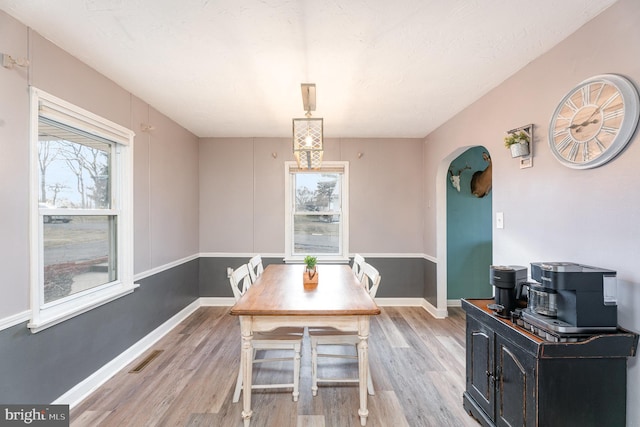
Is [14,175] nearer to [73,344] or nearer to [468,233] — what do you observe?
[73,344]

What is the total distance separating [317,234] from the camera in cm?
446

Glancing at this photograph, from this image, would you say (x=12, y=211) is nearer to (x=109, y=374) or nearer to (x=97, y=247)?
(x=97, y=247)

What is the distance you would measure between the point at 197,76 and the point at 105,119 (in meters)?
0.87

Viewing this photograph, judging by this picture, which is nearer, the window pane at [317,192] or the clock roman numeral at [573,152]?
the clock roman numeral at [573,152]

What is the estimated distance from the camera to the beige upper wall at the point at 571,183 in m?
1.46

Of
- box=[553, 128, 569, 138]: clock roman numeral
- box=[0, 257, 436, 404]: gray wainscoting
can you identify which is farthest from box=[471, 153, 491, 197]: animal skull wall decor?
box=[553, 128, 569, 138]: clock roman numeral

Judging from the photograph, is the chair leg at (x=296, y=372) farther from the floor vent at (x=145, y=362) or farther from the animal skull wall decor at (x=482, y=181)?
the animal skull wall decor at (x=482, y=181)

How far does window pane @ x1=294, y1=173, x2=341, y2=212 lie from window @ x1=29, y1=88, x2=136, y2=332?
2307mm

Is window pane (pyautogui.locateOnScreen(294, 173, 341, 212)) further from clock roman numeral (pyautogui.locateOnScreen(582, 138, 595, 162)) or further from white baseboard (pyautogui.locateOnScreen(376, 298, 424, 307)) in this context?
clock roman numeral (pyautogui.locateOnScreen(582, 138, 595, 162))

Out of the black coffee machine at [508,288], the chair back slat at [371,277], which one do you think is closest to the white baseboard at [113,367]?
the chair back slat at [371,277]

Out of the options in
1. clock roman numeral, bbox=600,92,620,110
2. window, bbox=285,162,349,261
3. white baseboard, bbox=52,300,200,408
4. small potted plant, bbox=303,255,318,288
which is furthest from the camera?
window, bbox=285,162,349,261

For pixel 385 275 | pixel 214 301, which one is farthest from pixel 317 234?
pixel 214 301

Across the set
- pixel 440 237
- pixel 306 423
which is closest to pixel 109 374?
pixel 306 423

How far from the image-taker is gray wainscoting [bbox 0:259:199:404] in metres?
1.68
